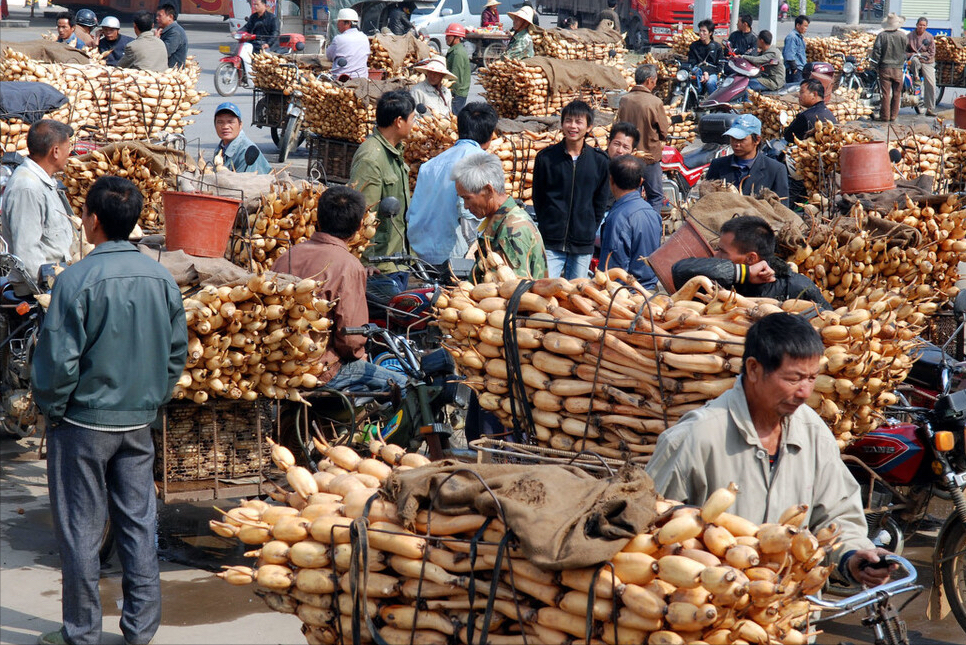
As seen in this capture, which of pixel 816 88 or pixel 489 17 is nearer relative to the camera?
pixel 816 88

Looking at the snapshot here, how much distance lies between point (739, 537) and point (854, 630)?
2.80 metres

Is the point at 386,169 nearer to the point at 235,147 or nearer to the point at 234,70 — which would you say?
the point at 235,147

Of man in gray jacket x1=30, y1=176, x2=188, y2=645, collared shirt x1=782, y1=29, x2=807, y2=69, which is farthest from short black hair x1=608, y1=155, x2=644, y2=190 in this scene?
collared shirt x1=782, y1=29, x2=807, y2=69

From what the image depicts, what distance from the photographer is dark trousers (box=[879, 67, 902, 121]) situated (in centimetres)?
2005

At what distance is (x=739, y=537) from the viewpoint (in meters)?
2.47

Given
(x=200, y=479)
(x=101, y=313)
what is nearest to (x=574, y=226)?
(x=200, y=479)

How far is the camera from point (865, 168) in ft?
24.5

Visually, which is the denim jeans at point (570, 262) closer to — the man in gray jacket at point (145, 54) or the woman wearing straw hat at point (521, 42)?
the man in gray jacket at point (145, 54)

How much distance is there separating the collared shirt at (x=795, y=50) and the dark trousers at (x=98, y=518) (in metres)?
21.0

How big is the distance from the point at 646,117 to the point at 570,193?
3.44 meters

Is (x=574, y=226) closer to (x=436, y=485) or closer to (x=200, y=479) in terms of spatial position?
(x=200, y=479)

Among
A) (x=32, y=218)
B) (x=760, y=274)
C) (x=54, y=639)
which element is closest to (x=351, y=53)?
Answer: (x=32, y=218)

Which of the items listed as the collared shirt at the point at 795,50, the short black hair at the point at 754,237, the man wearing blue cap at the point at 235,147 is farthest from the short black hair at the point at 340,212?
the collared shirt at the point at 795,50

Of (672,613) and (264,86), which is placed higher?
(264,86)
